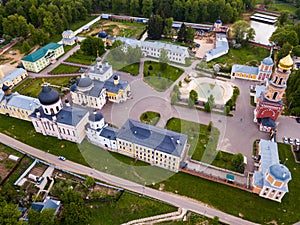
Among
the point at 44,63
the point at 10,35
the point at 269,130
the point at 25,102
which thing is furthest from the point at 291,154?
the point at 10,35

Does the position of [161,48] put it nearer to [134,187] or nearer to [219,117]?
[219,117]

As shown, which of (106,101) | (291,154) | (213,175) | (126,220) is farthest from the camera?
(106,101)

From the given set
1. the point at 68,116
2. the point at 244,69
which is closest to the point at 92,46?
the point at 68,116

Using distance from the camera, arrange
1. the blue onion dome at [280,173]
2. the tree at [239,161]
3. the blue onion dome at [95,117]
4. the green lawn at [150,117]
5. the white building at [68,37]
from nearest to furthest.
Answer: the blue onion dome at [280,173], the tree at [239,161], the blue onion dome at [95,117], the green lawn at [150,117], the white building at [68,37]

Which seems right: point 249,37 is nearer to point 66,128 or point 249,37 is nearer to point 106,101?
point 106,101

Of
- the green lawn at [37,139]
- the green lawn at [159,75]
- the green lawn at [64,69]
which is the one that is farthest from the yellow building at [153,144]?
the green lawn at [64,69]

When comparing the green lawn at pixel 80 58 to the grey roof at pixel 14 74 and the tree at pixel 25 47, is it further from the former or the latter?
the grey roof at pixel 14 74

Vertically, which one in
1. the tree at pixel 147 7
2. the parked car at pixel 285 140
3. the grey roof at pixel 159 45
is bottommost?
the parked car at pixel 285 140
